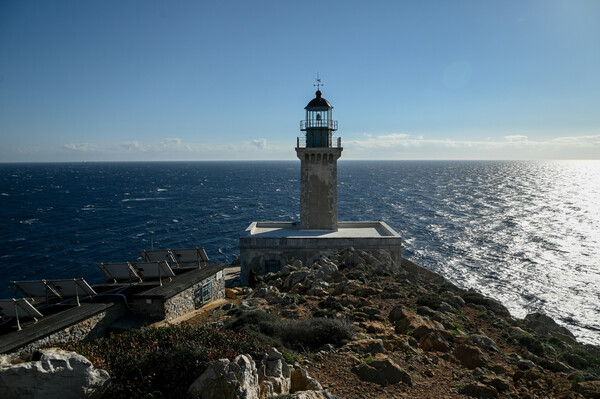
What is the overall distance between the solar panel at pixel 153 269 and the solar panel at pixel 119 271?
311 millimetres

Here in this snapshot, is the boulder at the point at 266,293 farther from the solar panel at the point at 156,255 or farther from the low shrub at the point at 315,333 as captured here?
the low shrub at the point at 315,333

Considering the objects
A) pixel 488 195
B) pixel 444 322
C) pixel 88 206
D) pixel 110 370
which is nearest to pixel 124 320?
pixel 110 370

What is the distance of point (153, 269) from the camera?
1772 cm

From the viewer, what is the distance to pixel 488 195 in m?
110

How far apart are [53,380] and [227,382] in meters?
3.82

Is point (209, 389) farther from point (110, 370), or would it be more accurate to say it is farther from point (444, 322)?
point (444, 322)

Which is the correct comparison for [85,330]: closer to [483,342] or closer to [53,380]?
[53,380]

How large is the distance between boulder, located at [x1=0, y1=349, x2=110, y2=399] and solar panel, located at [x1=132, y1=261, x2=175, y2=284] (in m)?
9.24

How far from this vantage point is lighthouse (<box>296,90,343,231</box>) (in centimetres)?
3035

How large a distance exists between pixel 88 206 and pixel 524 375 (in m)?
92.3

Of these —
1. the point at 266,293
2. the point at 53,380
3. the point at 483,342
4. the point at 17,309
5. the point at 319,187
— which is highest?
the point at 319,187

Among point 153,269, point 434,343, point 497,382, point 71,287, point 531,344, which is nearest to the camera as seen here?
point 497,382

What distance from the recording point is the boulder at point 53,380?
319 inches

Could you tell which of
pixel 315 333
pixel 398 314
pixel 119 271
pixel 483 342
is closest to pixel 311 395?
pixel 315 333
